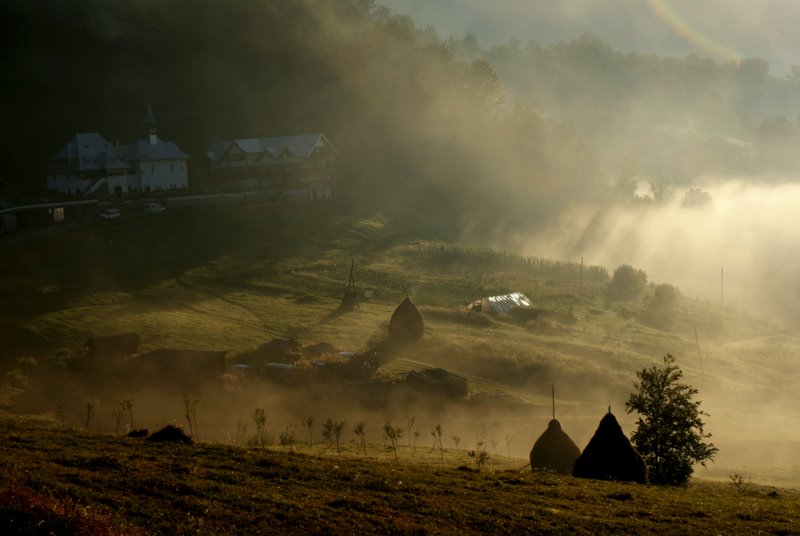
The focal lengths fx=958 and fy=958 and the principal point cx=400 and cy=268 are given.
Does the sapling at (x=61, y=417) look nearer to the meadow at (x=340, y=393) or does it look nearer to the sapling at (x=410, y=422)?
the meadow at (x=340, y=393)

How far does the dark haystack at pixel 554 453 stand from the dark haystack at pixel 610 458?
2.98 meters

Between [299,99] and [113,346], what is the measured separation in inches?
3657

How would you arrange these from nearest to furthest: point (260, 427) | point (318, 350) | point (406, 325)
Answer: point (260, 427), point (318, 350), point (406, 325)

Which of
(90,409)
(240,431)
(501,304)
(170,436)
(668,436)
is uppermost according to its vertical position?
(501,304)

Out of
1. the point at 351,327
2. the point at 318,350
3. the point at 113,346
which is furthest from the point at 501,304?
the point at 113,346

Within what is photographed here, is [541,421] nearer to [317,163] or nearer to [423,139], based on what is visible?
[317,163]

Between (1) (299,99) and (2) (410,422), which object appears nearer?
(2) (410,422)

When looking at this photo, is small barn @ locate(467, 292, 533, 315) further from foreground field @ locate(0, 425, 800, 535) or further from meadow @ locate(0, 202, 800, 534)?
foreground field @ locate(0, 425, 800, 535)

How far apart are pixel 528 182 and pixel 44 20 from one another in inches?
3003

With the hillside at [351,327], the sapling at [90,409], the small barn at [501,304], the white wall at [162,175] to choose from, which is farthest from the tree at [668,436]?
the white wall at [162,175]

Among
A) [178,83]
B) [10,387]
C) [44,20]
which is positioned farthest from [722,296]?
[44,20]

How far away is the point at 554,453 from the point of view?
3975 cm

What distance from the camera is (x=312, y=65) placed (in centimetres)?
15138

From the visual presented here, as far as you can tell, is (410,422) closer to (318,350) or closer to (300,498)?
(318,350)
